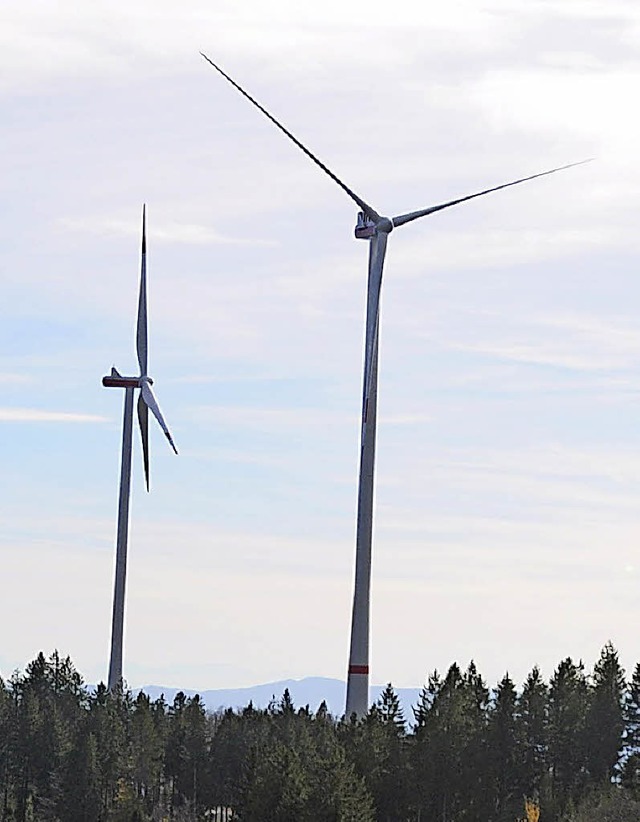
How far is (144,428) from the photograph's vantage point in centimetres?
16462

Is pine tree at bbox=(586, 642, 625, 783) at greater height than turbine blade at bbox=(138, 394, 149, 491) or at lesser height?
lesser

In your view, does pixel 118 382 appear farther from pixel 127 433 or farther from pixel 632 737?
pixel 632 737

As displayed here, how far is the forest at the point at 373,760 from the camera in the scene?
358 feet

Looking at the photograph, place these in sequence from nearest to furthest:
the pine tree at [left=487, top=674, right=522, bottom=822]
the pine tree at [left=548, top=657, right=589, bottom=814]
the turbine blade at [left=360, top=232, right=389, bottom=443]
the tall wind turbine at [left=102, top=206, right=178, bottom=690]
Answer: the turbine blade at [left=360, top=232, right=389, bottom=443] < the pine tree at [left=487, top=674, right=522, bottom=822] < the pine tree at [left=548, top=657, right=589, bottom=814] < the tall wind turbine at [left=102, top=206, right=178, bottom=690]

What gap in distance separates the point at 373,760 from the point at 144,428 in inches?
2010

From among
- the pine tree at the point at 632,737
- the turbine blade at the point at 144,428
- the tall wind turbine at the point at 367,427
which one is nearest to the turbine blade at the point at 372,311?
the tall wind turbine at the point at 367,427

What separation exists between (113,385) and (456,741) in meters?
59.5

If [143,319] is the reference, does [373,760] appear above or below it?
below

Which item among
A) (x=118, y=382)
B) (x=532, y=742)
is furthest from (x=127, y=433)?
(x=532, y=742)

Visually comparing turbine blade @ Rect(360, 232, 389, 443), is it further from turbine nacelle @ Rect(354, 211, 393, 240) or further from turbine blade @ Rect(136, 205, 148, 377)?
turbine blade @ Rect(136, 205, 148, 377)

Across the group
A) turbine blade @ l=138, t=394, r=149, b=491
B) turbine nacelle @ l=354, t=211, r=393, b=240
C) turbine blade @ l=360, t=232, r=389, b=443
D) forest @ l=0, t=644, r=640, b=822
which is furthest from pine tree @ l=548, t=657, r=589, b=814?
turbine blade @ l=138, t=394, r=149, b=491

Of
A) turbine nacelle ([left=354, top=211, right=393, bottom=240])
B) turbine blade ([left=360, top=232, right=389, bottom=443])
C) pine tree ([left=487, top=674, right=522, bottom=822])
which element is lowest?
pine tree ([left=487, top=674, right=522, bottom=822])

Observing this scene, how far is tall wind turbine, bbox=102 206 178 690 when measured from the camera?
161m

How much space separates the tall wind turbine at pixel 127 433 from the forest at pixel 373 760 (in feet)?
27.1
